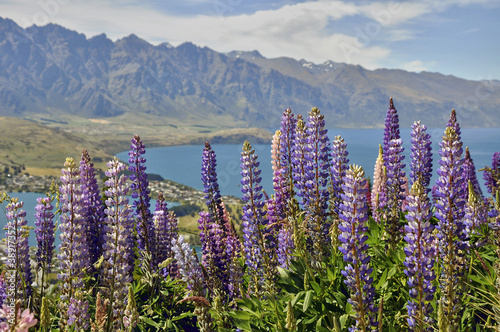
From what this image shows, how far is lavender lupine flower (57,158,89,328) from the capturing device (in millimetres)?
4820

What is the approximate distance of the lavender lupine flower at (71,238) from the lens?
482 cm

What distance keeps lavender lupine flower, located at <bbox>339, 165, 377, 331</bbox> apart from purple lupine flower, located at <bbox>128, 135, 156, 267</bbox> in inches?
148

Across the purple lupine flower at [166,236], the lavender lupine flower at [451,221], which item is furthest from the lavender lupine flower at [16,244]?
the lavender lupine flower at [451,221]

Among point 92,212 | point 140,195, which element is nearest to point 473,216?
point 140,195

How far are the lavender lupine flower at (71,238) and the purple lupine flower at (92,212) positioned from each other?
0.76m

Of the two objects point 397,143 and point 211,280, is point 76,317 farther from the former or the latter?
point 397,143

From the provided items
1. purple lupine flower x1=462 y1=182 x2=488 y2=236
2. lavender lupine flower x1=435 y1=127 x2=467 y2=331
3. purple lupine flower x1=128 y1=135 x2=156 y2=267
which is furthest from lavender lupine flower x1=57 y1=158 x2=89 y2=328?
purple lupine flower x1=462 y1=182 x2=488 y2=236

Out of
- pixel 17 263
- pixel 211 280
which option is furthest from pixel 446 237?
pixel 17 263

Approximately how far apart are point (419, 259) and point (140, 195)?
4.46 m

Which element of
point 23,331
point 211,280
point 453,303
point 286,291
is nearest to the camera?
point 23,331

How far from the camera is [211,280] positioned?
6039 mm

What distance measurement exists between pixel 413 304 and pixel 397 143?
12.2 ft

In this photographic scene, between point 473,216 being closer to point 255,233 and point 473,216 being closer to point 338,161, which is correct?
point 338,161

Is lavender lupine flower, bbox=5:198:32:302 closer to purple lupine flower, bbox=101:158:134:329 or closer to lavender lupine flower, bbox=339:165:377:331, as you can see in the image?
purple lupine flower, bbox=101:158:134:329
